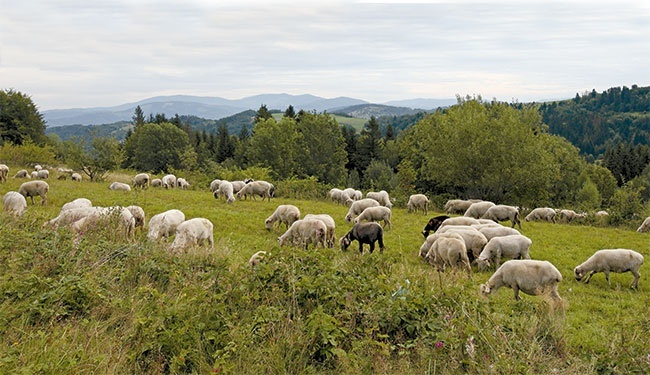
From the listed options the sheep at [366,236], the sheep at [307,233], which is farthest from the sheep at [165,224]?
the sheep at [366,236]

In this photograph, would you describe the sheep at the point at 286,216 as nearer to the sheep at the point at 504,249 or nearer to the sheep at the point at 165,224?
the sheep at the point at 165,224

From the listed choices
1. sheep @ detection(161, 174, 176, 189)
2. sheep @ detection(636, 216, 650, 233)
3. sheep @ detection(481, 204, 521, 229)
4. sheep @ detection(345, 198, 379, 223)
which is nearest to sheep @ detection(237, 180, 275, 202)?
sheep @ detection(345, 198, 379, 223)

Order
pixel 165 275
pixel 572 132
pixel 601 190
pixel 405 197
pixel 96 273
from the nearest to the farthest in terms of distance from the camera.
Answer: pixel 96 273 < pixel 165 275 < pixel 405 197 < pixel 601 190 < pixel 572 132

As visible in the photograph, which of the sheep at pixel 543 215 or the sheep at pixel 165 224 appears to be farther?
the sheep at pixel 543 215

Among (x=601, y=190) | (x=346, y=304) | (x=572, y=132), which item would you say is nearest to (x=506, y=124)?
(x=346, y=304)

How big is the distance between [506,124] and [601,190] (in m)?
57.2

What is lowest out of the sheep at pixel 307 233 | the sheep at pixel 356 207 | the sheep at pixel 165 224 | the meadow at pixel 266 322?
the sheep at pixel 356 207

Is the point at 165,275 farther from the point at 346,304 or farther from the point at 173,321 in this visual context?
the point at 346,304

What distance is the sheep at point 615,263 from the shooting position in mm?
11922

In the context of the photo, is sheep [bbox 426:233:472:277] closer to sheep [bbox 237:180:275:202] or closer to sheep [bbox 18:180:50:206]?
sheep [bbox 237:180:275:202]

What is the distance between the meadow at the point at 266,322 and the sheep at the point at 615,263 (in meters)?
5.90

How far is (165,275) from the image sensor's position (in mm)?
6844

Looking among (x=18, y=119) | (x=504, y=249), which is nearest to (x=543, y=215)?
(x=504, y=249)

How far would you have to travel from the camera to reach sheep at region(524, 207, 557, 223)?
1150 inches
